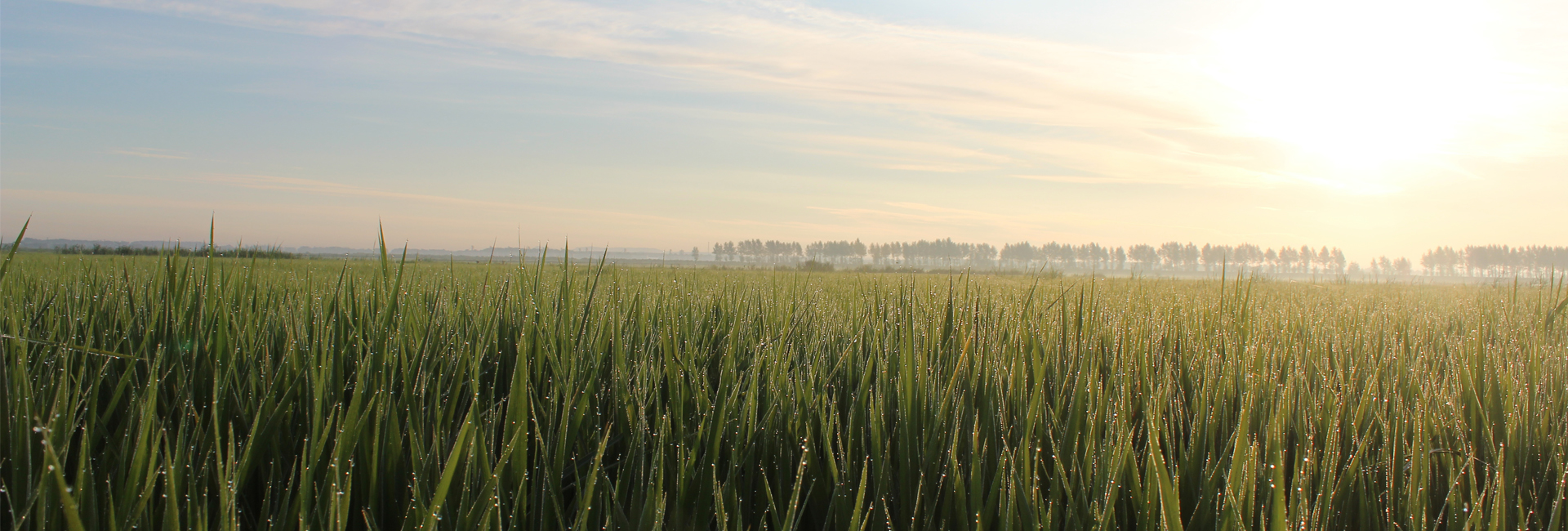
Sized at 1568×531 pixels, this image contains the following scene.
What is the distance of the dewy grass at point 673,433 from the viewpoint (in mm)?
899

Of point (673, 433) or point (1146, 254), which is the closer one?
point (673, 433)

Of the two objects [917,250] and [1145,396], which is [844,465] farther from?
[917,250]

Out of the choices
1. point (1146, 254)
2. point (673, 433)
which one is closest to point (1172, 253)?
point (1146, 254)

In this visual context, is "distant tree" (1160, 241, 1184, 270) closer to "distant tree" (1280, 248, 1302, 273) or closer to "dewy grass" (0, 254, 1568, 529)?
"distant tree" (1280, 248, 1302, 273)

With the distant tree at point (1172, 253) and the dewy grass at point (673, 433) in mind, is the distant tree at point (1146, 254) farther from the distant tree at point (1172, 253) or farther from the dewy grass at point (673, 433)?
the dewy grass at point (673, 433)

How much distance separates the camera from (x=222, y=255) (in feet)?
5.51

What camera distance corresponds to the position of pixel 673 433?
1289 mm

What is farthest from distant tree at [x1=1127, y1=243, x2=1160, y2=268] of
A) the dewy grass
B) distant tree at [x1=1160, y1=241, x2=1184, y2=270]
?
the dewy grass

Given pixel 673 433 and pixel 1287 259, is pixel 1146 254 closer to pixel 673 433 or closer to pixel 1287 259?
pixel 1287 259

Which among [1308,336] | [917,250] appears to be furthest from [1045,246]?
[1308,336]

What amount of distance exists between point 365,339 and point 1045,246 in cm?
13303

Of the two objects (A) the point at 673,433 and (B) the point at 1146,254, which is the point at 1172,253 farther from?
(A) the point at 673,433

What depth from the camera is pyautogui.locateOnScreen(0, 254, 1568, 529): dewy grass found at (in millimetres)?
899

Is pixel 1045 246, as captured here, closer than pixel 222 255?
No
